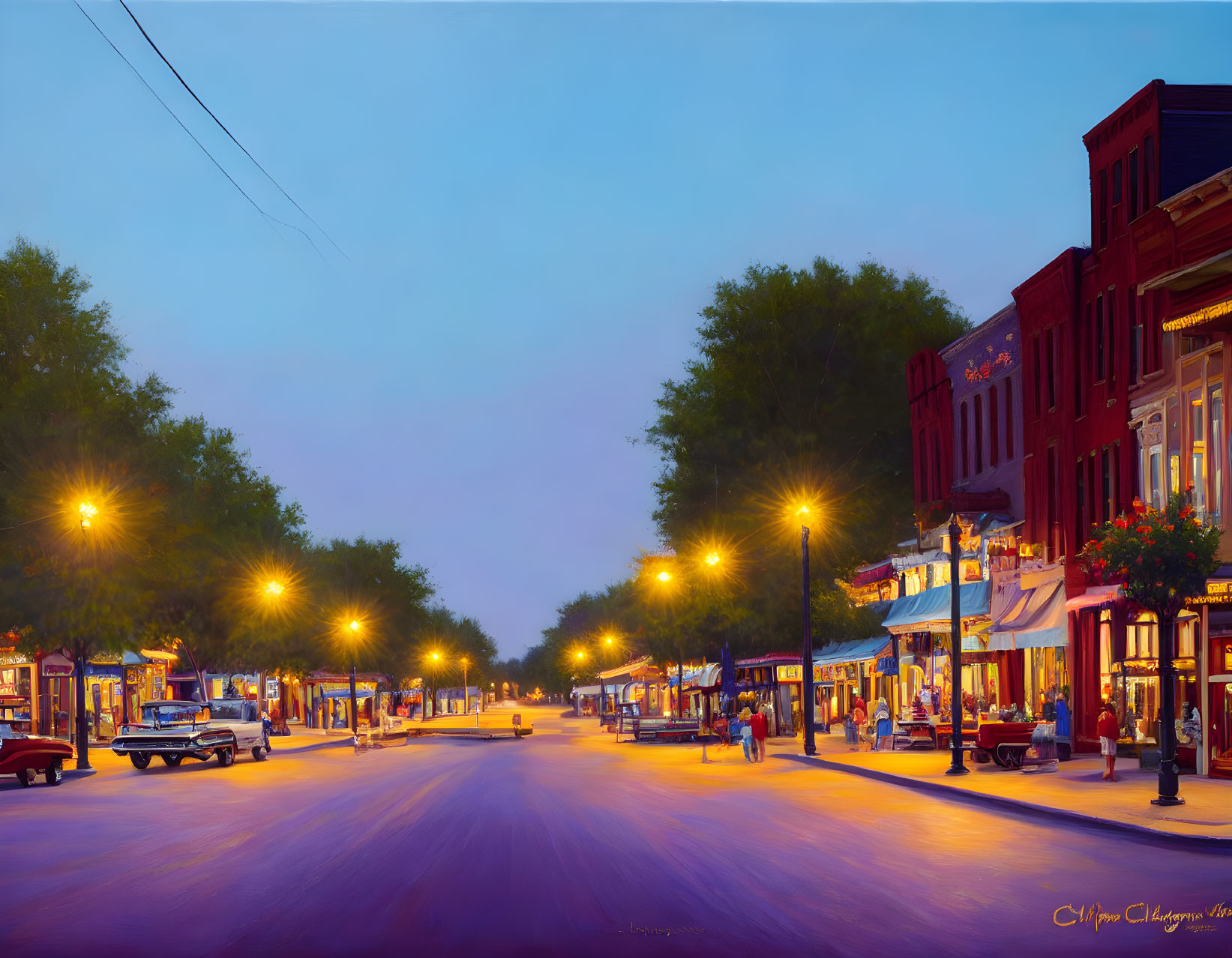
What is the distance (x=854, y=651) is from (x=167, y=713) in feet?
96.7

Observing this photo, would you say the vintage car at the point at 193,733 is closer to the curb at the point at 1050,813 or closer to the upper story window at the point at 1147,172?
the curb at the point at 1050,813

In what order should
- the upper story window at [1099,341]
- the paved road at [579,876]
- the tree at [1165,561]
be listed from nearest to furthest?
the paved road at [579,876], the tree at [1165,561], the upper story window at [1099,341]

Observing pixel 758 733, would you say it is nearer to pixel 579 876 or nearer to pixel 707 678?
pixel 579 876

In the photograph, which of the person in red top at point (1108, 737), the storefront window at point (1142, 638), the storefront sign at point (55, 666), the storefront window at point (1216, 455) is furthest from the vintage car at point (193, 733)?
the storefront window at point (1216, 455)

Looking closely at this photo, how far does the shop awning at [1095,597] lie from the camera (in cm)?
3447

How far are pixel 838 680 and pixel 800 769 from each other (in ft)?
102

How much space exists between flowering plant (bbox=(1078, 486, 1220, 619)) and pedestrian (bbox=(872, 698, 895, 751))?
70.8 feet

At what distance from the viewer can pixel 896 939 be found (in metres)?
11.0

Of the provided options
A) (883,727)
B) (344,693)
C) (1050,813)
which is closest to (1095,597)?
(883,727)

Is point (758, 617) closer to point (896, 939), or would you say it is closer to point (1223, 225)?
point (1223, 225)

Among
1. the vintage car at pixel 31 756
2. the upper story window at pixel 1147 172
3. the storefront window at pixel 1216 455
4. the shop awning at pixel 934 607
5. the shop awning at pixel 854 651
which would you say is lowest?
the vintage car at pixel 31 756

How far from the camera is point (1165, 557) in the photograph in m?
23.0

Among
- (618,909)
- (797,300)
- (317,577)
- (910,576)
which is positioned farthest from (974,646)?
(317,577)
